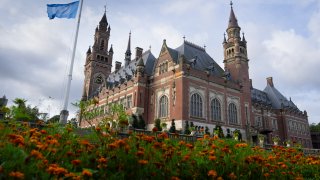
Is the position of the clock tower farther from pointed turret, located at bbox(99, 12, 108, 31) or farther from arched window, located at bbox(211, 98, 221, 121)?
arched window, located at bbox(211, 98, 221, 121)

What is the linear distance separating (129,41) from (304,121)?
54.9 meters

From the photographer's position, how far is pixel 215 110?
130 feet

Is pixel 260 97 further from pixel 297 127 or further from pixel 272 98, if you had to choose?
pixel 297 127

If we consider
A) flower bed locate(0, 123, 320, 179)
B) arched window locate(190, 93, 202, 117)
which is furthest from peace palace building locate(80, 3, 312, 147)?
flower bed locate(0, 123, 320, 179)

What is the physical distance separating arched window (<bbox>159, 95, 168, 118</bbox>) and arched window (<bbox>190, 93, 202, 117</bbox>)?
13.3 feet

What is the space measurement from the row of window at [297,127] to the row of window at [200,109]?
1297 inches

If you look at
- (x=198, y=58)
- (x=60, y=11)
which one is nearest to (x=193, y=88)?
(x=198, y=58)

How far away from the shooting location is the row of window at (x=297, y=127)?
66.9 meters

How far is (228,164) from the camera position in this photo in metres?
5.76

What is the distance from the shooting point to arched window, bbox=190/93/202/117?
36656 millimetres

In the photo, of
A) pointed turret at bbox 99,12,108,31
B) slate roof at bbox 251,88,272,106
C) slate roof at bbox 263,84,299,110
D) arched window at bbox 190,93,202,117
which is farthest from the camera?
pointed turret at bbox 99,12,108,31

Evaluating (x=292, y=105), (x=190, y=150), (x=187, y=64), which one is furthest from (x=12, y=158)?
(x=292, y=105)

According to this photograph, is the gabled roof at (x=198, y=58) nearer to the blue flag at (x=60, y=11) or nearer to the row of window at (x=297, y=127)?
the blue flag at (x=60, y=11)

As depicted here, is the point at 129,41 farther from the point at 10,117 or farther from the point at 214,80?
the point at 10,117
